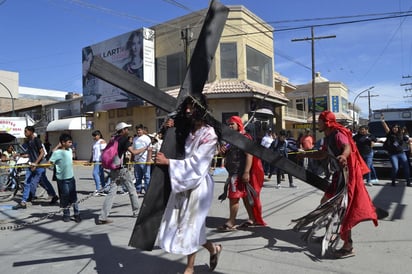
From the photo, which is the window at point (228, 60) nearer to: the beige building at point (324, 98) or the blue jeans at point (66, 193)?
the blue jeans at point (66, 193)

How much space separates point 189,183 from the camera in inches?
135

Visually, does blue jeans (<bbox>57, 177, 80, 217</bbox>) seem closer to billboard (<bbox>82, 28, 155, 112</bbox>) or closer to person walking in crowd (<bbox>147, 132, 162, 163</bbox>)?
person walking in crowd (<bbox>147, 132, 162, 163</bbox>)

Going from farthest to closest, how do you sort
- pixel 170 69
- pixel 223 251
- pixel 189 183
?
1. pixel 170 69
2. pixel 223 251
3. pixel 189 183

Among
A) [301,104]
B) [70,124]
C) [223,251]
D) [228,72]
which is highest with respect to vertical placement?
[301,104]

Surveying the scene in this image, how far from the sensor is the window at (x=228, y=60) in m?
20.9

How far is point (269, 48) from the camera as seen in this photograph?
24312mm

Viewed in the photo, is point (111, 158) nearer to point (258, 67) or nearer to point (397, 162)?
point (397, 162)

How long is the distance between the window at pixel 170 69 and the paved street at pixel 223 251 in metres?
15.8

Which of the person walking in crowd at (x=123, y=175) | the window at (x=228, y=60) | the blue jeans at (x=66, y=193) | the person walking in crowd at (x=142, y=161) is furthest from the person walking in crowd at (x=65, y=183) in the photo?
the window at (x=228, y=60)

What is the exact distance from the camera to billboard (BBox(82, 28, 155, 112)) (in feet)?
74.4

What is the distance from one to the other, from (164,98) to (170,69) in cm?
1954

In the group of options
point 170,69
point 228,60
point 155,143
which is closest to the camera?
point 155,143

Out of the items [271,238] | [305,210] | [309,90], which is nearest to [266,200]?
[305,210]

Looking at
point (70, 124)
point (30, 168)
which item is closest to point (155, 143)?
point (30, 168)
